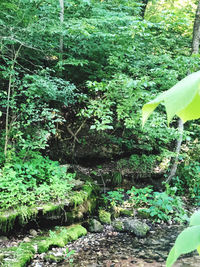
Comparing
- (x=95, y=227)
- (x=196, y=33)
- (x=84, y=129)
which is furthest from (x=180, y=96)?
(x=84, y=129)

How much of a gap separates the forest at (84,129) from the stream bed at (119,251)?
0.05 m

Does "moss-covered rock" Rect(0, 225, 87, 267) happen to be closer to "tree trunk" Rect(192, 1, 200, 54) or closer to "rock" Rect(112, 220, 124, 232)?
"rock" Rect(112, 220, 124, 232)

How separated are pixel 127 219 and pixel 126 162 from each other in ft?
6.67

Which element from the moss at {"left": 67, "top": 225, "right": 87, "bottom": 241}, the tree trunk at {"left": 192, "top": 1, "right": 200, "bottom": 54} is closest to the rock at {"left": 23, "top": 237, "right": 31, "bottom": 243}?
the moss at {"left": 67, "top": 225, "right": 87, "bottom": 241}

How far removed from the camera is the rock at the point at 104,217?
4821mm

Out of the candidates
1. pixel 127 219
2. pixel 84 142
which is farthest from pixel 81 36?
pixel 127 219

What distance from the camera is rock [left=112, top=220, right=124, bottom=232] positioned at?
15.1 ft

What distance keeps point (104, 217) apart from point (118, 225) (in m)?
0.35

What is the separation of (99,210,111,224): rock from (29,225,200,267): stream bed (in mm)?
184

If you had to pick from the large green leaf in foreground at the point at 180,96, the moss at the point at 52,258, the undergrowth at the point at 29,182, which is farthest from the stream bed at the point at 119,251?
the large green leaf in foreground at the point at 180,96

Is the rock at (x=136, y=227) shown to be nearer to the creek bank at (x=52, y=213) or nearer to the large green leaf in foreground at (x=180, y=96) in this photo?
the creek bank at (x=52, y=213)

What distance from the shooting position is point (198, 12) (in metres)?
5.66

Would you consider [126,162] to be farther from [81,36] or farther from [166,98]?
[166,98]

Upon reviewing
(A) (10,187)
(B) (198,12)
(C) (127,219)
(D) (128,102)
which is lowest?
(C) (127,219)
